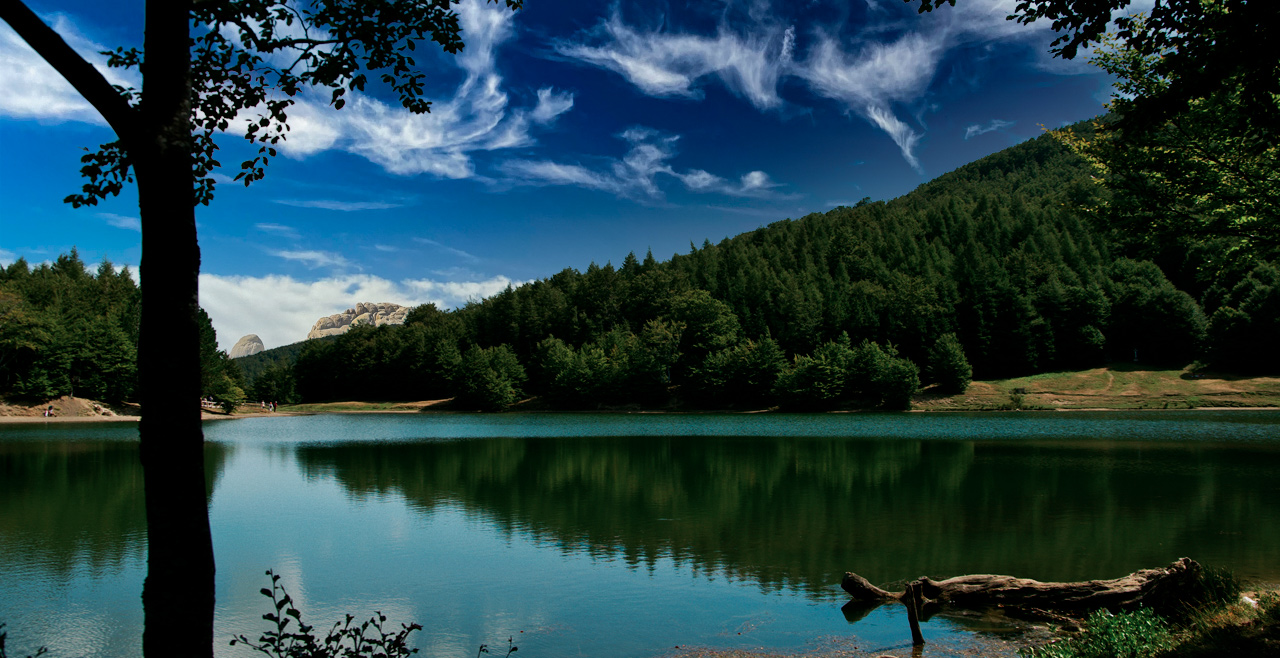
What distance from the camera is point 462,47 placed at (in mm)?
6996

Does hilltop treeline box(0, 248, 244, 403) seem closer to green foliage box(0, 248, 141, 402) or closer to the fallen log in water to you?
green foliage box(0, 248, 141, 402)

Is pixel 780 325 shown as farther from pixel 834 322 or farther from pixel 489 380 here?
pixel 489 380

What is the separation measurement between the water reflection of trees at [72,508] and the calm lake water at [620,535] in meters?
0.11

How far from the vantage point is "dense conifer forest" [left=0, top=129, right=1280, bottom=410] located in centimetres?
8150

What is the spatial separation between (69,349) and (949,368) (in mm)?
98759

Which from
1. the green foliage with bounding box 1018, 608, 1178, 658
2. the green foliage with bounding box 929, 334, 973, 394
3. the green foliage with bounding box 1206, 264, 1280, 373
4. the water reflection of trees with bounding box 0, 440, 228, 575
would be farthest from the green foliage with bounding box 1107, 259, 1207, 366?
the water reflection of trees with bounding box 0, 440, 228, 575

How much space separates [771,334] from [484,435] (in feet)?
218

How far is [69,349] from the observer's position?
69500mm

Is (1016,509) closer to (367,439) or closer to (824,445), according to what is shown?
(824,445)

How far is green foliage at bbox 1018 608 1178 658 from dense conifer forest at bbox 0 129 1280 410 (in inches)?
2636

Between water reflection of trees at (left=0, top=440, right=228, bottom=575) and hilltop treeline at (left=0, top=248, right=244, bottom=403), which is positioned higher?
hilltop treeline at (left=0, top=248, right=244, bottom=403)

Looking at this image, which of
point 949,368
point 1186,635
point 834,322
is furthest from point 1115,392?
point 1186,635

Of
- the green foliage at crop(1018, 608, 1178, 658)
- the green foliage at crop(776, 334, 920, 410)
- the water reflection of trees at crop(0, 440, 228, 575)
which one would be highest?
the green foliage at crop(776, 334, 920, 410)

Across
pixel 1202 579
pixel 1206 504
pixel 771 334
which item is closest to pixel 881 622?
pixel 1202 579
